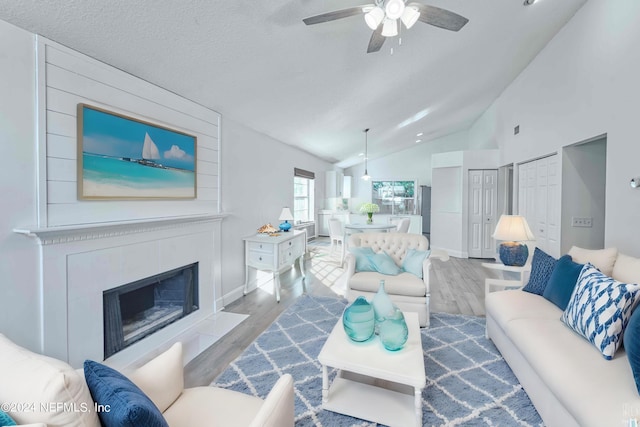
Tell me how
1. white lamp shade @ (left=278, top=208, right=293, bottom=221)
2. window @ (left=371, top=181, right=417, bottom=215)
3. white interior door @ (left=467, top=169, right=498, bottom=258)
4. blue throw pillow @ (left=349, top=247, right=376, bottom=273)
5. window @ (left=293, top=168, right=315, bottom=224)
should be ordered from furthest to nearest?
1. window @ (left=371, top=181, right=417, bottom=215)
2. window @ (left=293, top=168, right=315, bottom=224)
3. white interior door @ (left=467, top=169, right=498, bottom=258)
4. white lamp shade @ (left=278, top=208, right=293, bottom=221)
5. blue throw pillow @ (left=349, top=247, right=376, bottom=273)

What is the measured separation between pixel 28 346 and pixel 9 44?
1.73 m

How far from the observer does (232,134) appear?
364 centimetres

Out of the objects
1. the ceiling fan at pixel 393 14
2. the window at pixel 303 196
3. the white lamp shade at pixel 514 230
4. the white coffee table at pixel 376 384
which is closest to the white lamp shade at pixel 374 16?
the ceiling fan at pixel 393 14

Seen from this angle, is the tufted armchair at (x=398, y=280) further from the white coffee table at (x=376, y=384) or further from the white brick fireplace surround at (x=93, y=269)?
the white brick fireplace surround at (x=93, y=269)

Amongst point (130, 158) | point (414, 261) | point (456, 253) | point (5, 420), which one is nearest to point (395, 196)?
point (456, 253)

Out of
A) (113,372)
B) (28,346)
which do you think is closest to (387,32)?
(113,372)

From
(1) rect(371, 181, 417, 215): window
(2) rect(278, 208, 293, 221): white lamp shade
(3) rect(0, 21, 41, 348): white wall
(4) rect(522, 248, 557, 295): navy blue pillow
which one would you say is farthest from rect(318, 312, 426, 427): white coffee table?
(1) rect(371, 181, 417, 215): window

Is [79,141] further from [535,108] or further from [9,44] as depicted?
[535,108]

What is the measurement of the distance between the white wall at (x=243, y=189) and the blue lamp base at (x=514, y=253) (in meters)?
3.19

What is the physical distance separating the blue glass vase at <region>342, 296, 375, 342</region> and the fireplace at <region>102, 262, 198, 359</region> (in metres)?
1.81

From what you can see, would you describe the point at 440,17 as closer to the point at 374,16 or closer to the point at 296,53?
the point at 374,16

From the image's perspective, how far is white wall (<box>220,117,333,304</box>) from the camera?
3.56 m

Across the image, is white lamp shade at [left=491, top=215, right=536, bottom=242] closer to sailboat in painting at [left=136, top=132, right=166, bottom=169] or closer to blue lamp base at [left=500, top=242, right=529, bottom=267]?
blue lamp base at [left=500, top=242, right=529, bottom=267]

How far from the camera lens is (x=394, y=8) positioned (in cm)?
173
